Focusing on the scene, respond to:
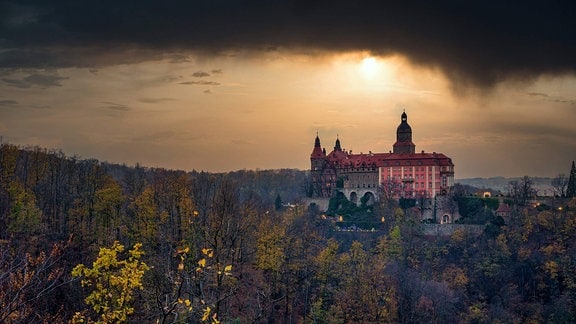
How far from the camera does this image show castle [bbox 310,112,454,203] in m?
66.6

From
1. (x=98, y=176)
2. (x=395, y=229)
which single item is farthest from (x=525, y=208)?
(x=98, y=176)

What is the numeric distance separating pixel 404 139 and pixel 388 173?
9.38 metres

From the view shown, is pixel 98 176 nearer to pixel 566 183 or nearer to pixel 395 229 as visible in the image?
pixel 395 229

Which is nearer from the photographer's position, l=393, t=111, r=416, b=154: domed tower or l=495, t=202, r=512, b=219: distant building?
l=495, t=202, r=512, b=219: distant building

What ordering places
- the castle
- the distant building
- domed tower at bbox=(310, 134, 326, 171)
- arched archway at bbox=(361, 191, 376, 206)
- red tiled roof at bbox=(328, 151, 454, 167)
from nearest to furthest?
the distant building < the castle < red tiled roof at bbox=(328, 151, 454, 167) < arched archway at bbox=(361, 191, 376, 206) < domed tower at bbox=(310, 134, 326, 171)

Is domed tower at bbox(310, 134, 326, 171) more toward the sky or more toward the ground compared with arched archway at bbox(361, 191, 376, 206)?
more toward the sky

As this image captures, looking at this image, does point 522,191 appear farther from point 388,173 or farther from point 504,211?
point 388,173

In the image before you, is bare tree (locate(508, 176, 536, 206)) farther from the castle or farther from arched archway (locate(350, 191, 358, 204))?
arched archway (locate(350, 191, 358, 204))

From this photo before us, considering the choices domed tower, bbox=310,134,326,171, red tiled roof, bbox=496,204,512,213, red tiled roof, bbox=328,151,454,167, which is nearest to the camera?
red tiled roof, bbox=496,204,512,213

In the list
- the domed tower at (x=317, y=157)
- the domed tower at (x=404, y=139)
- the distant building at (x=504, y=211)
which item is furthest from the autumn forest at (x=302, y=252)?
the domed tower at (x=317, y=157)

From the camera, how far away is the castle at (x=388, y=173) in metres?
66.6

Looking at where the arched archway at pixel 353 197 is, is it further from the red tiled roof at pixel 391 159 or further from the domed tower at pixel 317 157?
the domed tower at pixel 317 157

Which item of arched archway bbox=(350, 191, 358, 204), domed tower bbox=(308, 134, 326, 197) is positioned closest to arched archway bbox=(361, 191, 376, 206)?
arched archway bbox=(350, 191, 358, 204)

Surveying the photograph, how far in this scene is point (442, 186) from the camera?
218 feet
